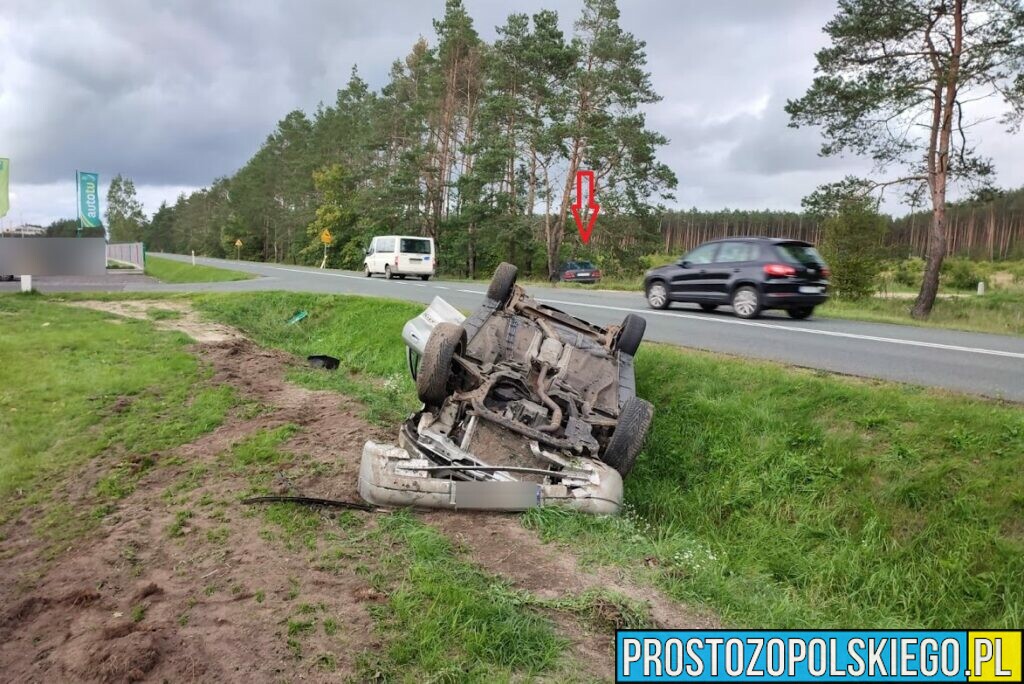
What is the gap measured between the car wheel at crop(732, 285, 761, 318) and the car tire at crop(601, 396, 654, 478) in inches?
311

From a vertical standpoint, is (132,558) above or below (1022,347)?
below

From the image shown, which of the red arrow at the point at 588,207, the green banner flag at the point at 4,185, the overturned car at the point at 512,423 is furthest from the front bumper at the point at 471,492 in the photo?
the red arrow at the point at 588,207

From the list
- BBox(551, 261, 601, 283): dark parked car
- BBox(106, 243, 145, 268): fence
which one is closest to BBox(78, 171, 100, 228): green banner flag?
BBox(106, 243, 145, 268): fence

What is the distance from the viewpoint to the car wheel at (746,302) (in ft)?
40.9

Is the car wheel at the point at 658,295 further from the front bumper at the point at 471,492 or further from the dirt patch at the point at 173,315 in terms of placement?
the front bumper at the point at 471,492

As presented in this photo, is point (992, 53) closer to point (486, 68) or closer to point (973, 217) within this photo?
point (486, 68)

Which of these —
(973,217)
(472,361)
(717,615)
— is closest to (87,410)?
(472,361)

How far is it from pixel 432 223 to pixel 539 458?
3758 centimetres

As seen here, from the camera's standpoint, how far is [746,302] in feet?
41.4

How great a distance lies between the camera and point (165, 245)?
126 metres

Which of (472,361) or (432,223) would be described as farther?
(432,223)

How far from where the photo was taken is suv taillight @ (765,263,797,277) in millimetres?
12188

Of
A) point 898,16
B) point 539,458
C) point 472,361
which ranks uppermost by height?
point 898,16

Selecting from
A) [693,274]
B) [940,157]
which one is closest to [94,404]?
[693,274]
